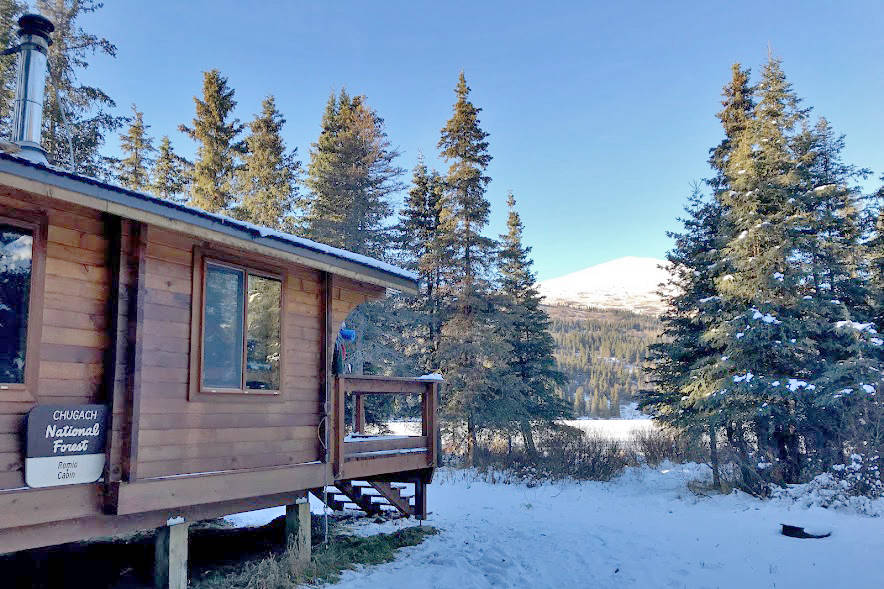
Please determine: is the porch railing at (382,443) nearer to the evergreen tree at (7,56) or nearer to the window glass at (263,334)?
the window glass at (263,334)

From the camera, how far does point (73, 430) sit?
5.39 metres

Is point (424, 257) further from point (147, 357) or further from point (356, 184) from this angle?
point (147, 357)

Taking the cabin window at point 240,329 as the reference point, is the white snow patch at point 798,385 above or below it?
below

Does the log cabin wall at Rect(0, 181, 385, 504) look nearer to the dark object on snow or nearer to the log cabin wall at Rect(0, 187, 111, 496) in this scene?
the log cabin wall at Rect(0, 187, 111, 496)

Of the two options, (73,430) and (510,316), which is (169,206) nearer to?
(73,430)

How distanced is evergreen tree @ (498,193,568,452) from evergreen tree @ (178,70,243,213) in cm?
1124

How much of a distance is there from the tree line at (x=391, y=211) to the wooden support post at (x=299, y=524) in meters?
12.0

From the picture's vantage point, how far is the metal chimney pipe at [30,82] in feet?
22.0

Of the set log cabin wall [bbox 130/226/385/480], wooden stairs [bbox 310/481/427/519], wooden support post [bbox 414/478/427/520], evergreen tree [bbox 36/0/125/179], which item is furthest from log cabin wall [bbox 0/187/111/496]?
evergreen tree [bbox 36/0/125/179]

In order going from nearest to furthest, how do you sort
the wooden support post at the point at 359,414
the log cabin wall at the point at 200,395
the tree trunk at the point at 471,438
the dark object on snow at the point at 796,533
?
the log cabin wall at the point at 200,395, the dark object on snow at the point at 796,533, the wooden support post at the point at 359,414, the tree trunk at the point at 471,438

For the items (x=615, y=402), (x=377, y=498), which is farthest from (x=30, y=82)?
(x=615, y=402)

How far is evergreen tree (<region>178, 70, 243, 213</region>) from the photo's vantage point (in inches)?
913

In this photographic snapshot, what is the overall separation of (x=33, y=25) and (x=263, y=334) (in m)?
4.32

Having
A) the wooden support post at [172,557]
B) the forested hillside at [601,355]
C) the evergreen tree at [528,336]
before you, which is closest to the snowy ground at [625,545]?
the wooden support post at [172,557]
